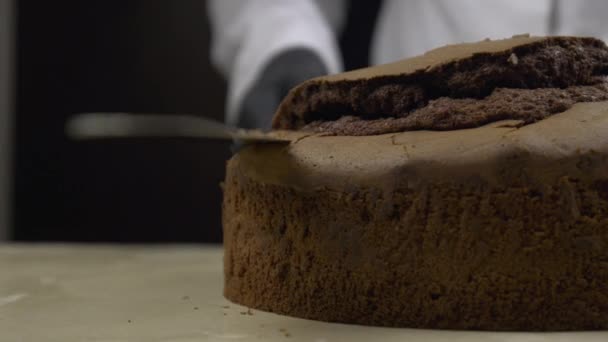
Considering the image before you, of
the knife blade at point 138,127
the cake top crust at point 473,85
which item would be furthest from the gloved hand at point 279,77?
the knife blade at point 138,127

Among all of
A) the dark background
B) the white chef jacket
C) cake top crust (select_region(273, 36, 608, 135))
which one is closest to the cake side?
cake top crust (select_region(273, 36, 608, 135))

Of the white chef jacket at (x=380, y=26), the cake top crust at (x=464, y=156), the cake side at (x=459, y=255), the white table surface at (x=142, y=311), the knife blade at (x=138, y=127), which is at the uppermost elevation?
the white chef jacket at (x=380, y=26)

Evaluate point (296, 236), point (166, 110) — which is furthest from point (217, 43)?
point (296, 236)

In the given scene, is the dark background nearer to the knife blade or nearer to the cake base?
the cake base

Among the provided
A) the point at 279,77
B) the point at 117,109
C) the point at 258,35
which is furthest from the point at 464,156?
the point at 117,109

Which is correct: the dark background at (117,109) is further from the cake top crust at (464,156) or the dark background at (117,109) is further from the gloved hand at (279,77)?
the cake top crust at (464,156)
